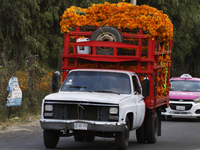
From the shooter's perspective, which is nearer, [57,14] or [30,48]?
[30,48]

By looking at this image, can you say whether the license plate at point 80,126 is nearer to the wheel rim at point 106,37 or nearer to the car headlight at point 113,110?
the car headlight at point 113,110

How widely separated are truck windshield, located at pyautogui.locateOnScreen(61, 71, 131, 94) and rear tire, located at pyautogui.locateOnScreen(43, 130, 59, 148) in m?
1.12

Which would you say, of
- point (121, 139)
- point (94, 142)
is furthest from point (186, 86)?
point (121, 139)

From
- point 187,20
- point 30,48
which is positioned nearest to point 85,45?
point 30,48

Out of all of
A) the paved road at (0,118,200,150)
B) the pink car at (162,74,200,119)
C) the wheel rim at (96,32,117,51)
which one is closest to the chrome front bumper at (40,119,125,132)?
the paved road at (0,118,200,150)

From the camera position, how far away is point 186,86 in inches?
840

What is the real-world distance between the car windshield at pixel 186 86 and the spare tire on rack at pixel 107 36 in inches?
376

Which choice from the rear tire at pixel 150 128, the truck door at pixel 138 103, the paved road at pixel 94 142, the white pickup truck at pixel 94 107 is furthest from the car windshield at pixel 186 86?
the white pickup truck at pixel 94 107

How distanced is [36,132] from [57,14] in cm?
1221

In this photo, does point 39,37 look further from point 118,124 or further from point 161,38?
point 118,124

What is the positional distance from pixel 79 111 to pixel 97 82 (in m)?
1.33

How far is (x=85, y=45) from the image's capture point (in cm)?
1206

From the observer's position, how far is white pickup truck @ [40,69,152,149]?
995cm

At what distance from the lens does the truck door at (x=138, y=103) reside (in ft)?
36.8
